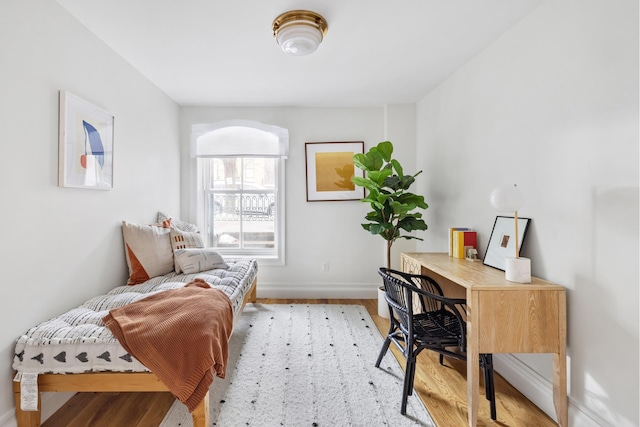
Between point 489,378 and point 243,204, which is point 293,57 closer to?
point 243,204

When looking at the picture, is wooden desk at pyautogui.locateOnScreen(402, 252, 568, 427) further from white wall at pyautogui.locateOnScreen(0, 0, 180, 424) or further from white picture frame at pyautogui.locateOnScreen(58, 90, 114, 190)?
white picture frame at pyautogui.locateOnScreen(58, 90, 114, 190)

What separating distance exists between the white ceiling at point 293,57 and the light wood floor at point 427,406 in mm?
2409

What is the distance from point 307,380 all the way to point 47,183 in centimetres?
203

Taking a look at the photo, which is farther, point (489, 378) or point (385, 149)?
point (385, 149)

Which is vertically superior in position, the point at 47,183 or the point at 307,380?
the point at 47,183

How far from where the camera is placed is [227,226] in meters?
3.98

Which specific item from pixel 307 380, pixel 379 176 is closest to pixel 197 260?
pixel 307 380

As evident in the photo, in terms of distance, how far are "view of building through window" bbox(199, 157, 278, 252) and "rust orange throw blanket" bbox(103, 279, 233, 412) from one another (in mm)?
2178

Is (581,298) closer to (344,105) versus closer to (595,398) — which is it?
(595,398)

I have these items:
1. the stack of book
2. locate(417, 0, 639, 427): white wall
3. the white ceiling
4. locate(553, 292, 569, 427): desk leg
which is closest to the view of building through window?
the white ceiling

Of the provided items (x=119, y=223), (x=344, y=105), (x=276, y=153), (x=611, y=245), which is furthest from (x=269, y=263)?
(x=611, y=245)

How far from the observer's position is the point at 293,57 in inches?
99.7

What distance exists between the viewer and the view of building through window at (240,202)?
13.0 feet

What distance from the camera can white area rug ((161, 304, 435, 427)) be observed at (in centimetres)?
176
